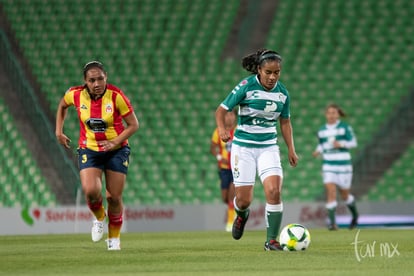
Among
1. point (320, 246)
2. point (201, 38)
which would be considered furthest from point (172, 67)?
point (320, 246)

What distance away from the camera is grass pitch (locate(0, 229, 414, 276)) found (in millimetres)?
7355

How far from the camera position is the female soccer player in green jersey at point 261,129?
9.57 m

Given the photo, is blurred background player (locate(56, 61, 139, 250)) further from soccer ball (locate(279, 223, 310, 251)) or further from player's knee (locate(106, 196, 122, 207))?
soccer ball (locate(279, 223, 310, 251))

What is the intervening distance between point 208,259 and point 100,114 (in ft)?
7.05

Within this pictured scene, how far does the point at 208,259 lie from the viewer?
28.4ft

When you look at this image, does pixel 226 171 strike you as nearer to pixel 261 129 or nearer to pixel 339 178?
pixel 339 178

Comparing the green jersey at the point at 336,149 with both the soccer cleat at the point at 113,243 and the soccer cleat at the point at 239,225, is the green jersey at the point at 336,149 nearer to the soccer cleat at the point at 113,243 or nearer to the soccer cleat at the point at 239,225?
the soccer cleat at the point at 239,225

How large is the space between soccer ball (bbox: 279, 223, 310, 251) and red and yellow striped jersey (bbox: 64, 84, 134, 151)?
205 cm

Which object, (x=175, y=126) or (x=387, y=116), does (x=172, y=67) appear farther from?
(x=387, y=116)

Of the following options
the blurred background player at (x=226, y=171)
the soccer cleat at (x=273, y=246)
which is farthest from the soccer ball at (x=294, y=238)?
the blurred background player at (x=226, y=171)

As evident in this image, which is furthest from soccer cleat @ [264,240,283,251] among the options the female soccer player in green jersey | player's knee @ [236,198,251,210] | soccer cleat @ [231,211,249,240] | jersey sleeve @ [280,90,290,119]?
jersey sleeve @ [280,90,290,119]

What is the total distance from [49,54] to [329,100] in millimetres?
6880

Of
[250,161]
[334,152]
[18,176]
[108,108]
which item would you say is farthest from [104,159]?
[18,176]

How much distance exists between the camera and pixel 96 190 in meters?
9.87
